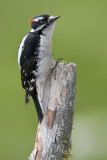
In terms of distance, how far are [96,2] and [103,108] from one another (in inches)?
123

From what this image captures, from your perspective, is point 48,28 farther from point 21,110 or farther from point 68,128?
point 21,110

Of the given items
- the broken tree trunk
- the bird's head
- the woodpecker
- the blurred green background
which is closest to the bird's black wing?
the woodpecker

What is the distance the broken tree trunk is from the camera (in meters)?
3.77

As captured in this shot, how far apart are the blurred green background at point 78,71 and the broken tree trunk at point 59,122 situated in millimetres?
1961

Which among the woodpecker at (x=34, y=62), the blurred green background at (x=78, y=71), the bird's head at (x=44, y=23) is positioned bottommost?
the blurred green background at (x=78, y=71)

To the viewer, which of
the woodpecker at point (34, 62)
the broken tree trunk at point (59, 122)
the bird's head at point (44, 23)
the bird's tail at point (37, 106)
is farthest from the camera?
the bird's head at point (44, 23)

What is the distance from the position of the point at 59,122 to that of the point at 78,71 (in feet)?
12.0

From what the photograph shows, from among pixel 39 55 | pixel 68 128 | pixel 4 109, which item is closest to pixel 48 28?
pixel 39 55

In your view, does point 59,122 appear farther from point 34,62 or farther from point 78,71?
point 78,71

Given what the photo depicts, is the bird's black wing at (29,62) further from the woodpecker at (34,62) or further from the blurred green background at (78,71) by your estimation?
the blurred green background at (78,71)

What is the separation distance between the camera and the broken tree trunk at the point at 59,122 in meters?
3.77

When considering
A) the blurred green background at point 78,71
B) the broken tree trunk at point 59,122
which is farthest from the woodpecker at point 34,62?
the blurred green background at point 78,71

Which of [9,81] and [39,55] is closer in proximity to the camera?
[39,55]

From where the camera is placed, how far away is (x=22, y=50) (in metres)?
4.10
